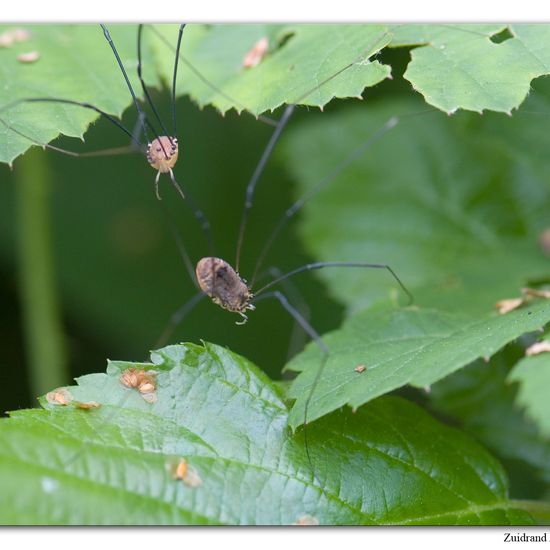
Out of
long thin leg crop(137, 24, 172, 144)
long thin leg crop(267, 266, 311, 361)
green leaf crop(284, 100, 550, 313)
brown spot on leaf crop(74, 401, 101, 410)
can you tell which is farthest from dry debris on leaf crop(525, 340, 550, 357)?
long thin leg crop(137, 24, 172, 144)

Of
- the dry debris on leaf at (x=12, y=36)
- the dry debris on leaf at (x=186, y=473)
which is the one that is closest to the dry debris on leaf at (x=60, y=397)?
the dry debris on leaf at (x=186, y=473)

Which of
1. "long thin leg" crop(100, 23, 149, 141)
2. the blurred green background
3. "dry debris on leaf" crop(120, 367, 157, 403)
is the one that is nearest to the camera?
"dry debris on leaf" crop(120, 367, 157, 403)

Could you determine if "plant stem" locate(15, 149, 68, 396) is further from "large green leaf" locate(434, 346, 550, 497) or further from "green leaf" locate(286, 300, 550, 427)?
"large green leaf" locate(434, 346, 550, 497)

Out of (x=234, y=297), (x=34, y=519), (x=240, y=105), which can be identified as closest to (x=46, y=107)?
(x=240, y=105)

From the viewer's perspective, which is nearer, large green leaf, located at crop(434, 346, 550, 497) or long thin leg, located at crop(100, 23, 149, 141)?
large green leaf, located at crop(434, 346, 550, 497)

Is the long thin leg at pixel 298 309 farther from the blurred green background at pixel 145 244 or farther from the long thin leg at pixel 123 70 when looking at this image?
the long thin leg at pixel 123 70
